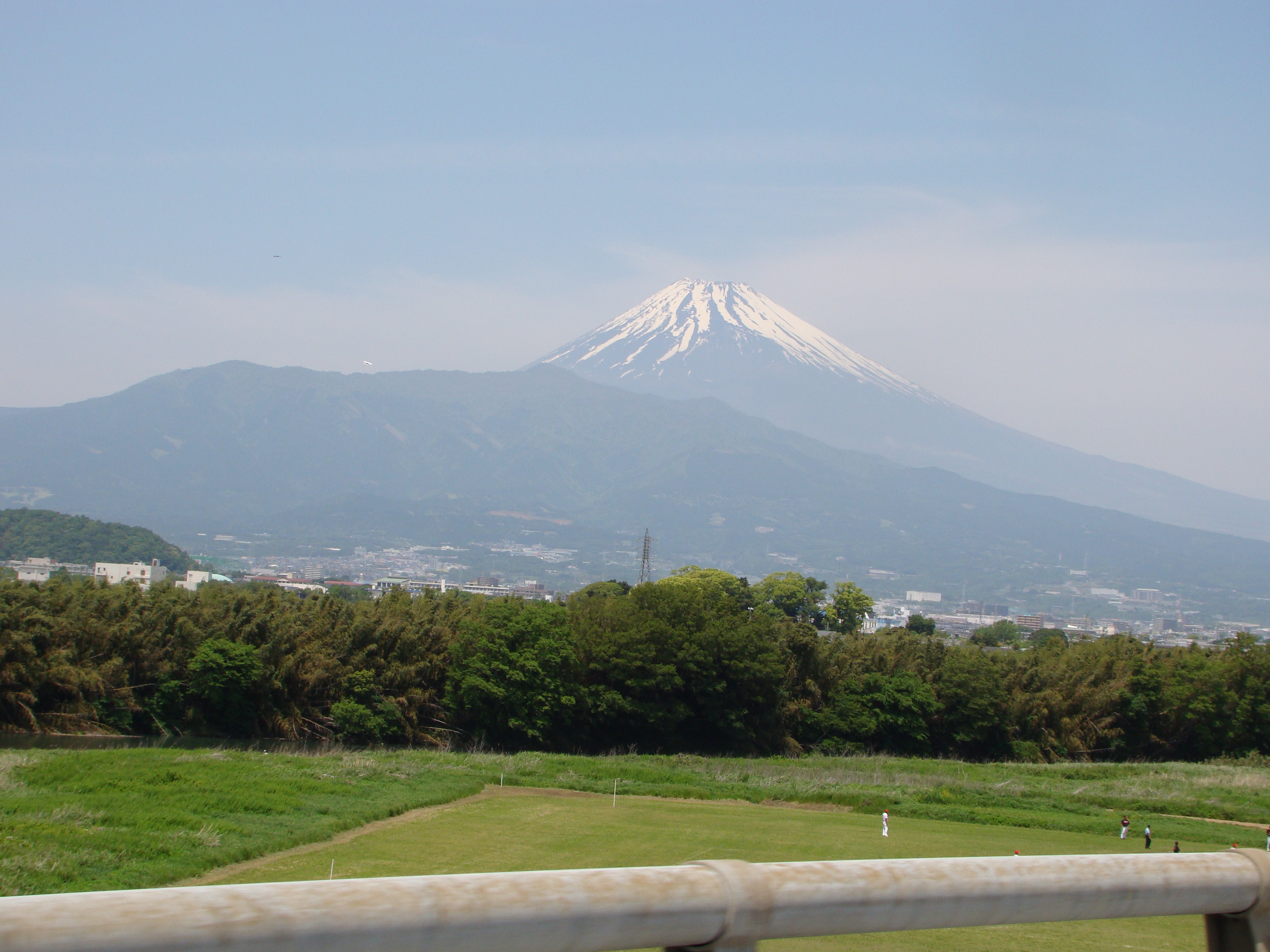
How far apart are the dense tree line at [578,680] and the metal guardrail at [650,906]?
3966 cm

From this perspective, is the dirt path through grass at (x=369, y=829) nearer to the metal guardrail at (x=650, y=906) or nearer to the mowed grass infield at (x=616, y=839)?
the mowed grass infield at (x=616, y=839)

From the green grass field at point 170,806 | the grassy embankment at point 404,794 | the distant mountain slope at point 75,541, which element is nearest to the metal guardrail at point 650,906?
the green grass field at point 170,806

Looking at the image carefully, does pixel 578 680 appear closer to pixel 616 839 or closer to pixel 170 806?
pixel 616 839

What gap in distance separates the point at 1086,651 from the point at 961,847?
4204 centimetres

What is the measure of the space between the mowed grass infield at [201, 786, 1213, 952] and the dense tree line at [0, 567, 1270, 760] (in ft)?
48.8

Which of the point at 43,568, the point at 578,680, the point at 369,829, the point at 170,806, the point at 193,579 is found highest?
the point at 43,568

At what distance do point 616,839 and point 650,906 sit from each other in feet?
63.3

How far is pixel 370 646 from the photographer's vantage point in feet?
142

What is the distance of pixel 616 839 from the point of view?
20.2 m

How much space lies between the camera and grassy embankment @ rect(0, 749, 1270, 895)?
1579 cm

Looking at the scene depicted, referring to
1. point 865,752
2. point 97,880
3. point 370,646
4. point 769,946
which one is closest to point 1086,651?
point 865,752

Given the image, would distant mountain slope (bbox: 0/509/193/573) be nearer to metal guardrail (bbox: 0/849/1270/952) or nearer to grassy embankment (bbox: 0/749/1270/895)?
grassy embankment (bbox: 0/749/1270/895)

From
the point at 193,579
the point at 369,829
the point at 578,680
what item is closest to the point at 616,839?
the point at 369,829

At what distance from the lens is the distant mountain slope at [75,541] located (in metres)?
127
